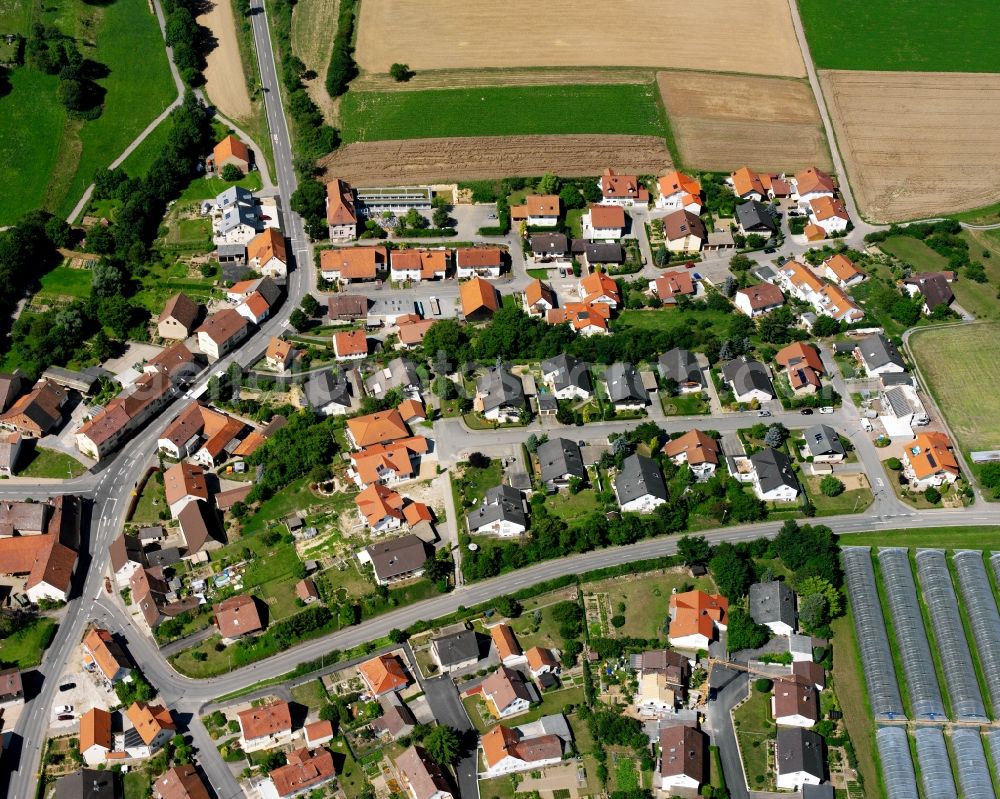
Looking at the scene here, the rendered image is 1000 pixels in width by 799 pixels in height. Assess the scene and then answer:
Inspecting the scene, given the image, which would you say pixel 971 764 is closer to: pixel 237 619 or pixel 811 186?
pixel 237 619

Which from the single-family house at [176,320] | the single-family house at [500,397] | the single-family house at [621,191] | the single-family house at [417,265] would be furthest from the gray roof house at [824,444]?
the single-family house at [176,320]

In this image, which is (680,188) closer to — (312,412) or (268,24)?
(312,412)

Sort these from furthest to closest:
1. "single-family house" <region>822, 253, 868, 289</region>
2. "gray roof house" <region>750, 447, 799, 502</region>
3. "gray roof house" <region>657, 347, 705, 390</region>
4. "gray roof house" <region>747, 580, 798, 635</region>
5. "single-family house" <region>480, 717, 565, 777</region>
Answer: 1. "single-family house" <region>822, 253, 868, 289</region>
2. "gray roof house" <region>657, 347, 705, 390</region>
3. "gray roof house" <region>750, 447, 799, 502</region>
4. "gray roof house" <region>747, 580, 798, 635</region>
5. "single-family house" <region>480, 717, 565, 777</region>

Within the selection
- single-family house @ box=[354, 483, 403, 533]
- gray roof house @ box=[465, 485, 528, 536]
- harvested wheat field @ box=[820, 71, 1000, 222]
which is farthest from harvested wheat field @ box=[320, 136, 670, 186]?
gray roof house @ box=[465, 485, 528, 536]

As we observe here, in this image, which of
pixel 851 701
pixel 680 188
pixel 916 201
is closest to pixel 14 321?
pixel 680 188

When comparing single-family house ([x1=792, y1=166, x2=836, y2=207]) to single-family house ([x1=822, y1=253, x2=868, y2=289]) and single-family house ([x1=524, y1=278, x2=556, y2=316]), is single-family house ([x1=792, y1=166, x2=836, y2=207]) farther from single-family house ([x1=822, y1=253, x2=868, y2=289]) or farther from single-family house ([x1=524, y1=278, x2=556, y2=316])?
single-family house ([x1=524, y1=278, x2=556, y2=316])
